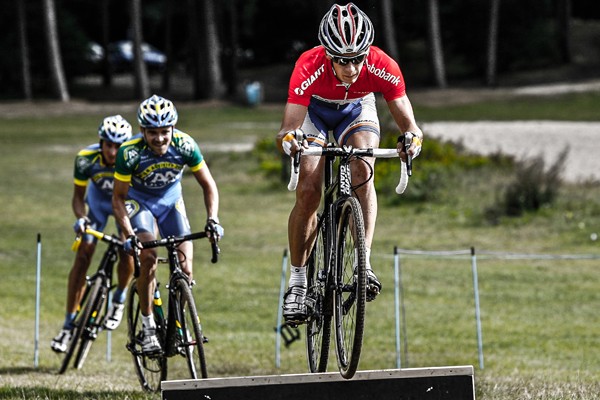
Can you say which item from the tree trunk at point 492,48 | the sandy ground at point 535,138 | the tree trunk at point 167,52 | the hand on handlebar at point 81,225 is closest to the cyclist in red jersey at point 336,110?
the hand on handlebar at point 81,225

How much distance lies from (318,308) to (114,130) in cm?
448

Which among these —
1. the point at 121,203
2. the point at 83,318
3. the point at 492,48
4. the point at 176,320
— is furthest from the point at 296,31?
the point at 176,320

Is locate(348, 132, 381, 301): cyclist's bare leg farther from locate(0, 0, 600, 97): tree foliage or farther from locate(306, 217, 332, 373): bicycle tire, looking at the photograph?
locate(0, 0, 600, 97): tree foliage

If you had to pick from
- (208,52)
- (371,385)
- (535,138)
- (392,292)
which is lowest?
(371,385)

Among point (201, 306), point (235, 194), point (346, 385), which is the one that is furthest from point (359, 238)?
point (235, 194)

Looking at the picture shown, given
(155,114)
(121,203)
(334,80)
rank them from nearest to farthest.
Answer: (334,80) < (155,114) < (121,203)

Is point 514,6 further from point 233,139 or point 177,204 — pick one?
point 177,204

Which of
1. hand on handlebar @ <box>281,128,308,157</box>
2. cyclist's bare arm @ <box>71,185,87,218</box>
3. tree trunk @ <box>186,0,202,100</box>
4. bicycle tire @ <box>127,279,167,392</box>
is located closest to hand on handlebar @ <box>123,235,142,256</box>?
bicycle tire @ <box>127,279,167,392</box>

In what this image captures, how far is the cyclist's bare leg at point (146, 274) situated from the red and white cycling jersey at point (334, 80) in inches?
103

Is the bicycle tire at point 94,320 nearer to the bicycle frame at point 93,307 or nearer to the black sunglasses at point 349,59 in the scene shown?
the bicycle frame at point 93,307

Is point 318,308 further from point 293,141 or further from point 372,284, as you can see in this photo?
point 293,141

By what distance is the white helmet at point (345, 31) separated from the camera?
8023 mm

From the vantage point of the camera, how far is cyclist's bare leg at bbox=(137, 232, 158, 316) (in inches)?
413

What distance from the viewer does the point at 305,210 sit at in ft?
28.6
